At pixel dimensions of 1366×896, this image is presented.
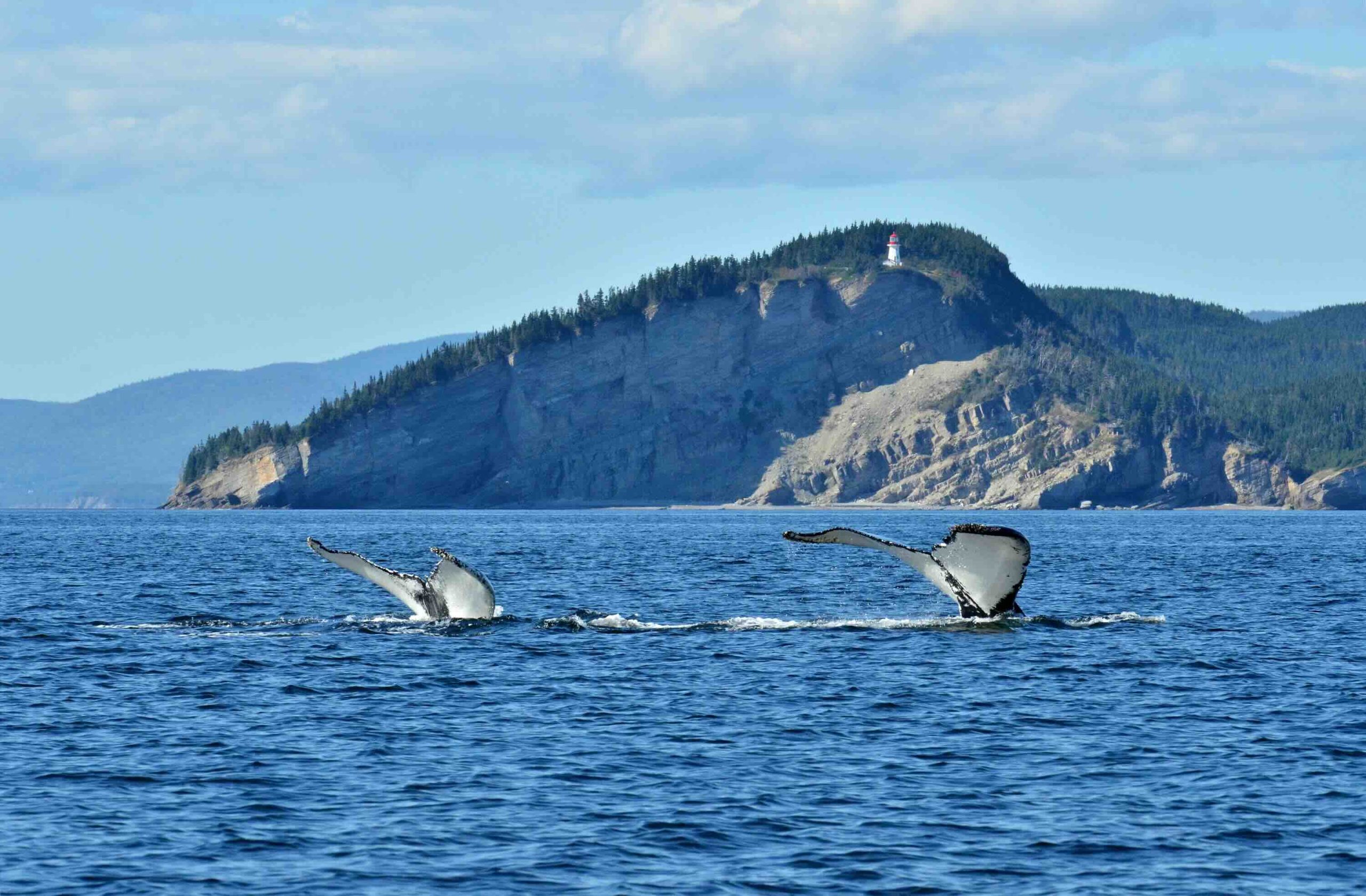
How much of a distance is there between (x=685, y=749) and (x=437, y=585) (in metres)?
→ 12.5

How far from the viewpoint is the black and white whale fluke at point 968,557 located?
30.7 metres

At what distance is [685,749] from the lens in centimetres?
2666

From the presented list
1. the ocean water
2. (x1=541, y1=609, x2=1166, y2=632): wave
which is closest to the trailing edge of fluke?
the ocean water

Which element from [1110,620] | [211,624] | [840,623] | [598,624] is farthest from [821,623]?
[211,624]

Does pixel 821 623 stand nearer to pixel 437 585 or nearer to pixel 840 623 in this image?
pixel 840 623

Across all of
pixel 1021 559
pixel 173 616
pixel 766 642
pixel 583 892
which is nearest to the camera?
pixel 583 892

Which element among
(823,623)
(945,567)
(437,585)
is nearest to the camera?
(945,567)

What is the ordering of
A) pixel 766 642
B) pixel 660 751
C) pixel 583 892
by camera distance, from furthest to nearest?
pixel 766 642 < pixel 660 751 < pixel 583 892

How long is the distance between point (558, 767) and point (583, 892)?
6.49 m

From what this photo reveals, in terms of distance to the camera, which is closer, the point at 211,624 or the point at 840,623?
the point at 840,623

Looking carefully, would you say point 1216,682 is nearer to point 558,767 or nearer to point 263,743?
point 558,767

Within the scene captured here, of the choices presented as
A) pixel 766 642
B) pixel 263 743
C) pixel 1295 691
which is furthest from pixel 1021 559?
pixel 263 743

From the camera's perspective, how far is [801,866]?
64.5 feet

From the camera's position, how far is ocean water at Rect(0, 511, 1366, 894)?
19766mm
